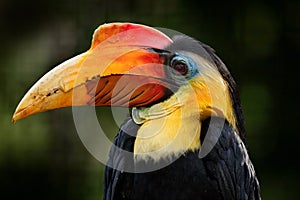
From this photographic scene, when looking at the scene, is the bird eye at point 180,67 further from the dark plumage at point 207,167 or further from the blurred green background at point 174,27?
the blurred green background at point 174,27

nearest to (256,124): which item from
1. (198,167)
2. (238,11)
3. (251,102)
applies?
(251,102)

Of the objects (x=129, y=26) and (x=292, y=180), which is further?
(x=292, y=180)

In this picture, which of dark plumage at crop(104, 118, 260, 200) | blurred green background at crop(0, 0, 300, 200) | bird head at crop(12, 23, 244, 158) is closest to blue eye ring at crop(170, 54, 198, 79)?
bird head at crop(12, 23, 244, 158)

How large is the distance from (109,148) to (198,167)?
36 centimetres

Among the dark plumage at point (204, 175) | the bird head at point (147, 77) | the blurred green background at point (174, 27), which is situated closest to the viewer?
the bird head at point (147, 77)

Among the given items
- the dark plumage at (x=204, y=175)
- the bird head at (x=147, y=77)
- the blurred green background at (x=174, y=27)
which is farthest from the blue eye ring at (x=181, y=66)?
the blurred green background at (x=174, y=27)

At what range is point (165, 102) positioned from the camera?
201 centimetres

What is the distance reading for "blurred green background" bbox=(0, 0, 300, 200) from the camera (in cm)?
335

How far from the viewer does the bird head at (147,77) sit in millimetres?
1921

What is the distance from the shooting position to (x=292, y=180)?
133 inches

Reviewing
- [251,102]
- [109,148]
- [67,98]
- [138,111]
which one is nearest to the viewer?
[67,98]

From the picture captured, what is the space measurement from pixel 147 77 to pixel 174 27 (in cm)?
132

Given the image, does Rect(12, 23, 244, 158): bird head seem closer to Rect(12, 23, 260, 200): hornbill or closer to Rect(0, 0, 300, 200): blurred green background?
Rect(12, 23, 260, 200): hornbill

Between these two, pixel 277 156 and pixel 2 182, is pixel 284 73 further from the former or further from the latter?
pixel 2 182
